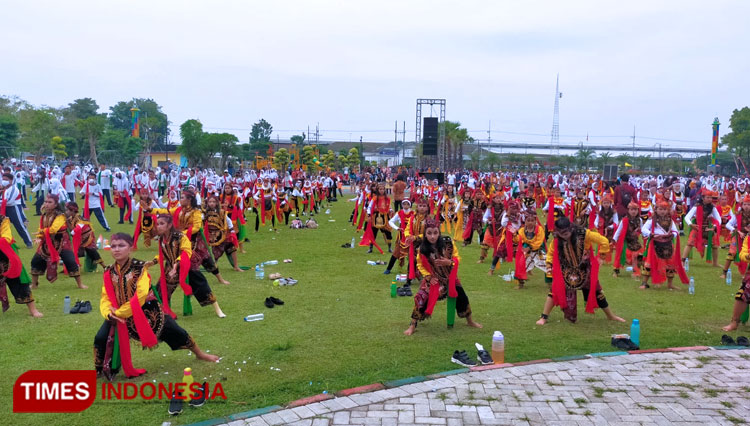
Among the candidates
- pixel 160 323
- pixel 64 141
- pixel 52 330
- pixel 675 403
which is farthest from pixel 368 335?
pixel 64 141

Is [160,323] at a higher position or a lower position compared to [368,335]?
higher

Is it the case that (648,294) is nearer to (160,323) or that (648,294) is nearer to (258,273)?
(258,273)

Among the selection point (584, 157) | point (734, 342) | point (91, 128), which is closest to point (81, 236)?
point (734, 342)

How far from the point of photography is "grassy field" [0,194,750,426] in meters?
5.14

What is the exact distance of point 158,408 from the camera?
4.66m

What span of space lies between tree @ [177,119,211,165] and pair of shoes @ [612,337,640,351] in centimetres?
4635

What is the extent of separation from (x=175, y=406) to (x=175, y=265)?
2.63 metres

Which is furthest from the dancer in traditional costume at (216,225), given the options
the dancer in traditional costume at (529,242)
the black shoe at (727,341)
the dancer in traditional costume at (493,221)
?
the black shoe at (727,341)

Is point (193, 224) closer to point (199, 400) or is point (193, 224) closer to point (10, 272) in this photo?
point (10, 272)

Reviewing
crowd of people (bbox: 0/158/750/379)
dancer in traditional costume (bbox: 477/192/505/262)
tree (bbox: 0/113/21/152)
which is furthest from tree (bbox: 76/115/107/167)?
dancer in traditional costume (bbox: 477/192/505/262)

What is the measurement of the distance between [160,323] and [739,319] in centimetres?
661

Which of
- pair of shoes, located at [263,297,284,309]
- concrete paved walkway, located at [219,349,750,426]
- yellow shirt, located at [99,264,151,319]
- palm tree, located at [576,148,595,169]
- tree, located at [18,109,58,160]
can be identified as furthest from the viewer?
palm tree, located at [576,148,595,169]

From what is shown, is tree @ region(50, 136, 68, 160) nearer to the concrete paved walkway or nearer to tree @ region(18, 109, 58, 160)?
tree @ region(18, 109, 58, 160)

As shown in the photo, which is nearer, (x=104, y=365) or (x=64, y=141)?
(x=104, y=365)
